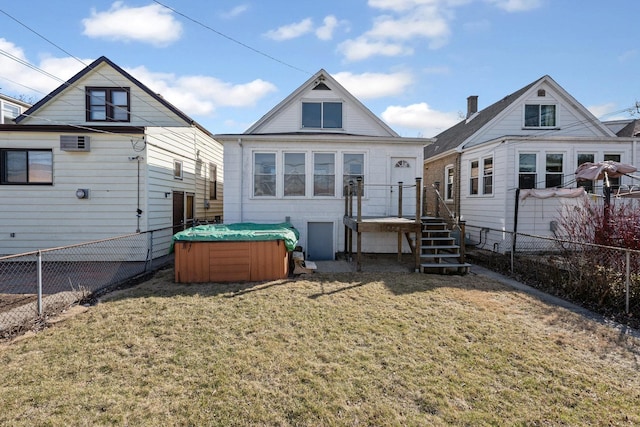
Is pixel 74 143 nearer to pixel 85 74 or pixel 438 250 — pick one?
pixel 85 74

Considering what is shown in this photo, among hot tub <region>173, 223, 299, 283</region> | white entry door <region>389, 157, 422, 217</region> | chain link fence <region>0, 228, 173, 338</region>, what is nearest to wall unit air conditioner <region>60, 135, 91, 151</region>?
chain link fence <region>0, 228, 173, 338</region>

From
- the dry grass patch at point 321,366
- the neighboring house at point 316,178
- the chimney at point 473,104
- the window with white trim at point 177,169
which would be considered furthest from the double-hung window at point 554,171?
the window with white trim at point 177,169

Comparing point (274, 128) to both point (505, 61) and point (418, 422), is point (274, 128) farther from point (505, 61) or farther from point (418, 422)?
point (418, 422)

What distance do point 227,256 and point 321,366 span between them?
4.33m

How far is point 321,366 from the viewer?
363 centimetres

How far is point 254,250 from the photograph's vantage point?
7.36 metres

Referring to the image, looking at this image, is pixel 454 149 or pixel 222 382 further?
pixel 454 149

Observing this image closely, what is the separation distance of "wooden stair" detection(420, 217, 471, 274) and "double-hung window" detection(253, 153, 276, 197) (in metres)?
4.99

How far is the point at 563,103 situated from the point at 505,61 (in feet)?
10.7

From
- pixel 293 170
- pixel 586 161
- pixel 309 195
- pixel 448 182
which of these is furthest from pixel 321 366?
pixel 448 182

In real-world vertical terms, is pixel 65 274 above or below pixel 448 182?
below

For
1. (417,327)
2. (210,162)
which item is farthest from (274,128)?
(417,327)

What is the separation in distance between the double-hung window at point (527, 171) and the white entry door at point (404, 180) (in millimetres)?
3568

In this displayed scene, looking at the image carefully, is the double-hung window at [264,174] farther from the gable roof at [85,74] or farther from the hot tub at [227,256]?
the gable roof at [85,74]
